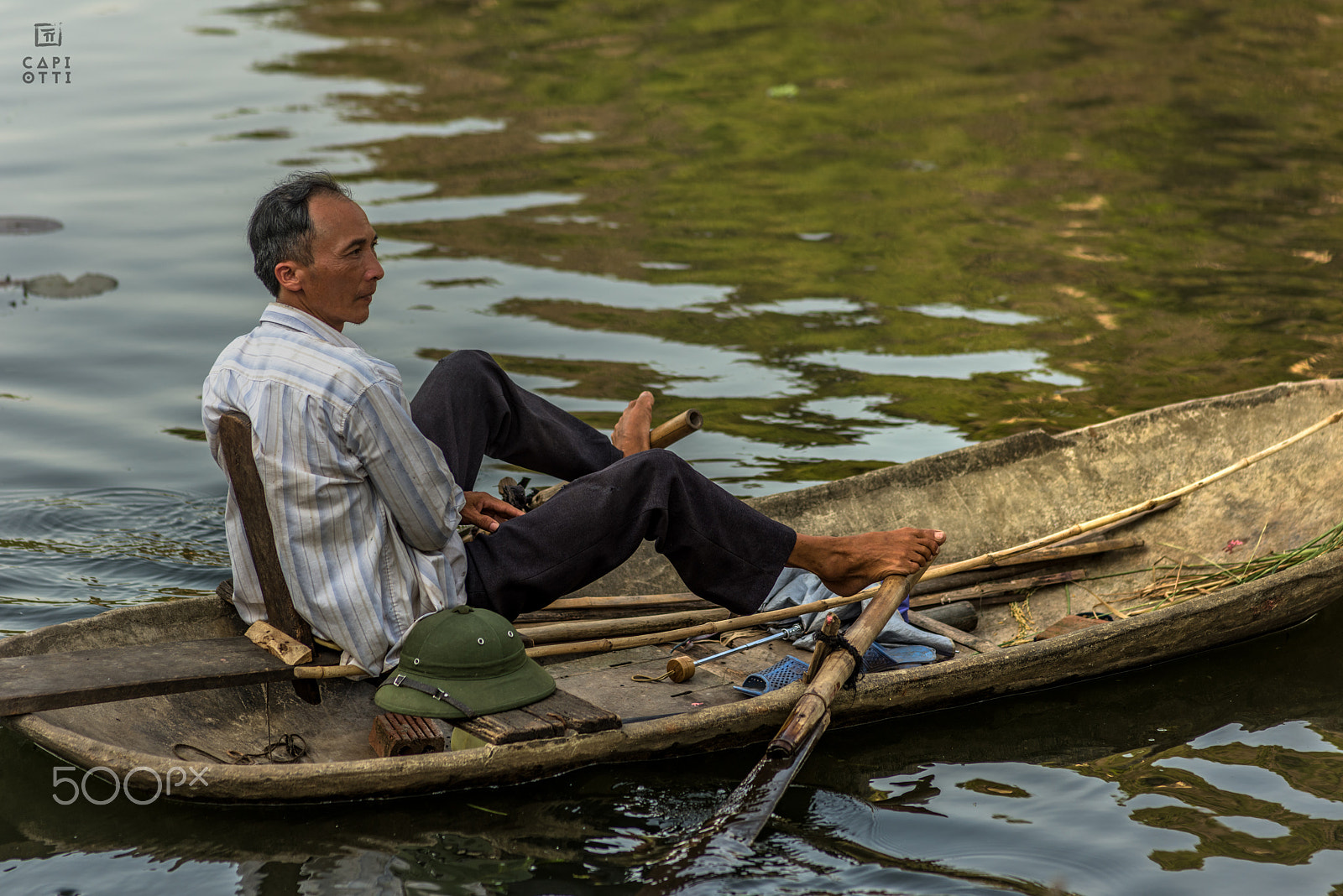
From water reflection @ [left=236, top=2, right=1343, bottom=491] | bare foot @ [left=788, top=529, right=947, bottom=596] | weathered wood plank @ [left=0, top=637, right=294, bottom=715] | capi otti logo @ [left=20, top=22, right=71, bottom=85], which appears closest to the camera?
weathered wood plank @ [left=0, top=637, right=294, bottom=715]

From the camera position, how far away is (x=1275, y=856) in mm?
3318

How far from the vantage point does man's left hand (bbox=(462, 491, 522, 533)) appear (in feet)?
12.7

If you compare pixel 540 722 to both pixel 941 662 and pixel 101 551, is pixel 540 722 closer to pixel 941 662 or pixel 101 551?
pixel 941 662

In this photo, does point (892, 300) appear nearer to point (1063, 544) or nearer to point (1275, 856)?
point (1063, 544)

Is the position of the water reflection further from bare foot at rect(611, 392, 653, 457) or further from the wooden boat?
bare foot at rect(611, 392, 653, 457)

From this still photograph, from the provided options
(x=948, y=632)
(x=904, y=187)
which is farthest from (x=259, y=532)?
(x=904, y=187)

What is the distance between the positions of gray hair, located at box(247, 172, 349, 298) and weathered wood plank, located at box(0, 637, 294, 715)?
0.93m

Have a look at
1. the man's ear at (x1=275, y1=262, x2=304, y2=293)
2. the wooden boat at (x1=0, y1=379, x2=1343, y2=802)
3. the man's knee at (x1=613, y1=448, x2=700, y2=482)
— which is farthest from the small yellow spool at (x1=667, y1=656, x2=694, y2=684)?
the man's ear at (x1=275, y1=262, x2=304, y2=293)

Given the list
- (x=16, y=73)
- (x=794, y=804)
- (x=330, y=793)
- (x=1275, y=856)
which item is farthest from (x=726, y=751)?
(x=16, y=73)

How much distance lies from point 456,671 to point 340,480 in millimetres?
536

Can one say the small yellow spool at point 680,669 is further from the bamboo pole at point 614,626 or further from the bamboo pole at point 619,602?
the bamboo pole at point 619,602

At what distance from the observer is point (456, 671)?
3.30 meters

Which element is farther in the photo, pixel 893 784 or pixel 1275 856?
pixel 893 784

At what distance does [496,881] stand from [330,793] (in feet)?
1.41
